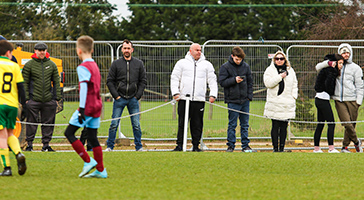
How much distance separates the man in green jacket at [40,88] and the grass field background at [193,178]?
1.47 metres

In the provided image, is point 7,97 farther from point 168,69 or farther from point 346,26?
point 346,26

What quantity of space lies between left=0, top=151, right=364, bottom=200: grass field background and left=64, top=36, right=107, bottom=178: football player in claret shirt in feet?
0.78

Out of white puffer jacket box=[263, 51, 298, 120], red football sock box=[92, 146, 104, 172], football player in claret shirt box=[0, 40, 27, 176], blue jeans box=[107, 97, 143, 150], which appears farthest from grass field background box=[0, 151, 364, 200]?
blue jeans box=[107, 97, 143, 150]

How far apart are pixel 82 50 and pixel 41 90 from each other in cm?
404

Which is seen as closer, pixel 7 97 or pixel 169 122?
pixel 7 97

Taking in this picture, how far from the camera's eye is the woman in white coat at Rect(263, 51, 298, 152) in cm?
1039

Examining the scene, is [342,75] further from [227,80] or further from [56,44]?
[56,44]

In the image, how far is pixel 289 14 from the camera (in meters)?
47.0

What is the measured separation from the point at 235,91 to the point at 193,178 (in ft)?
Answer: 14.0

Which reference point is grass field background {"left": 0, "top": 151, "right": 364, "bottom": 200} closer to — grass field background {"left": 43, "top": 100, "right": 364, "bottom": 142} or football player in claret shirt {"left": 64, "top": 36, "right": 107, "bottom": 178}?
football player in claret shirt {"left": 64, "top": 36, "right": 107, "bottom": 178}

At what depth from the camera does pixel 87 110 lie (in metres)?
6.48

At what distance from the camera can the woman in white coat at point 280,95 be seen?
Result: 10391mm

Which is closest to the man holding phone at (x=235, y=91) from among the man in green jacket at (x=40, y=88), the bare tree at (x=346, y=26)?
the man in green jacket at (x=40, y=88)

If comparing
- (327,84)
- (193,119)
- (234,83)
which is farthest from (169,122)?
(327,84)
